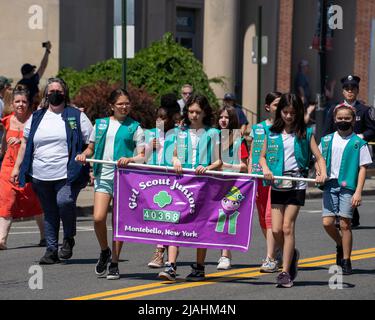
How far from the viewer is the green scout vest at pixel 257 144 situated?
11.9 meters

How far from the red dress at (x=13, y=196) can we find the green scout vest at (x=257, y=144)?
3195mm

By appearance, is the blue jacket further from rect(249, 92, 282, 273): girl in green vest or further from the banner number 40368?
rect(249, 92, 282, 273): girl in green vest

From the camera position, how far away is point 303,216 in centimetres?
1814

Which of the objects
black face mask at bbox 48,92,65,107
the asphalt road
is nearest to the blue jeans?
the asphalt road

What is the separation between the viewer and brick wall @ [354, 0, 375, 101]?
41062 millimetres

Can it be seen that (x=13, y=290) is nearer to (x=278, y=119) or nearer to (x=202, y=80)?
(x=278, y=119)

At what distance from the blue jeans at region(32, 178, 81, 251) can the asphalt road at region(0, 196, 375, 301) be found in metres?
0.33

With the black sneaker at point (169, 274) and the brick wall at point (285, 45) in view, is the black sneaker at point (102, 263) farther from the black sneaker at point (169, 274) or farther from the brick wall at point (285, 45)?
the brick wall at point (285, 45)

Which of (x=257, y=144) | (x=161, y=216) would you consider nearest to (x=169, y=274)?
(x=161, y=216)

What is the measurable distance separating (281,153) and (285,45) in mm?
26408

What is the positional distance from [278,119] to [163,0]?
63.9ft

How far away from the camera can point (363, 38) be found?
136 ft

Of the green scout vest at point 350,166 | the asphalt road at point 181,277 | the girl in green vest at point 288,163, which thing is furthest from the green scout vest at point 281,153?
the asphalt road at point 181,277

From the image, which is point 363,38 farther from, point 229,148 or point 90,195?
point 229,148
